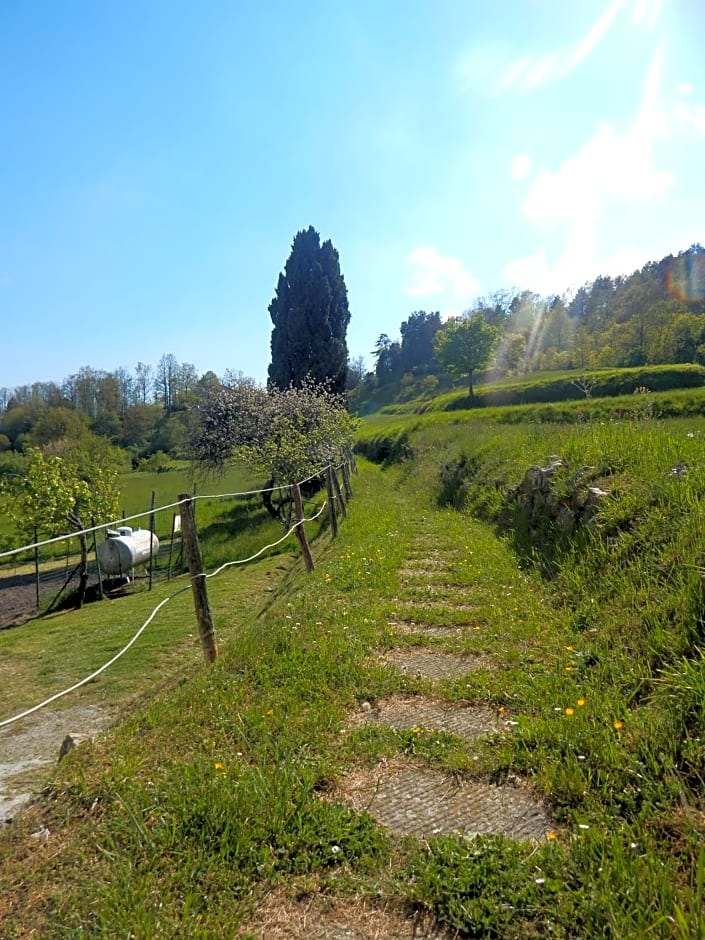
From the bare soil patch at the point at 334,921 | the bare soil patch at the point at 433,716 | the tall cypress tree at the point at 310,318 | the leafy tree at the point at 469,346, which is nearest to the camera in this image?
the bare soil patch at the point at 334,921

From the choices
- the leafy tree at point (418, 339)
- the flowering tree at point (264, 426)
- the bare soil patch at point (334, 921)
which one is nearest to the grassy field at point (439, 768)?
the bare soil patch at point (334, 921)

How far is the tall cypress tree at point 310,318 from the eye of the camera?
93.6 ft

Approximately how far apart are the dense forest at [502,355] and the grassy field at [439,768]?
20701 millimetres

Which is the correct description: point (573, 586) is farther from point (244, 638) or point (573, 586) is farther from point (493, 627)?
point (244, 638)

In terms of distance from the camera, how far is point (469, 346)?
174 feet

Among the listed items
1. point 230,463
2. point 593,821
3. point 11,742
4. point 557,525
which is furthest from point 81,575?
point 593,821

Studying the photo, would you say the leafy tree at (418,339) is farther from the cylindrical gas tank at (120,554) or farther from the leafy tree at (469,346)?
the cylindrical gas tank at (120,554)

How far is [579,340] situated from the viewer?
187ft

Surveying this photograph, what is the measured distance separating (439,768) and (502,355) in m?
70.5

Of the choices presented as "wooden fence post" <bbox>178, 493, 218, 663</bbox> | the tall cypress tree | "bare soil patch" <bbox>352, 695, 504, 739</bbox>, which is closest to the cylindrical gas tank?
the tall cypress tree

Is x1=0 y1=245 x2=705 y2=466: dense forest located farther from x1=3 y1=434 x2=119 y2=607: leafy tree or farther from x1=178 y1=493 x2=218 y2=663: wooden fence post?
x1=178 y1=493 x2=218 y2=663: wooden fence post

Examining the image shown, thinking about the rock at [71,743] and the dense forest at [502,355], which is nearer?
the rock at [71,743]

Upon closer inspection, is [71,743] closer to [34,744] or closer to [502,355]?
[34,744]

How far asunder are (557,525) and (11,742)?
6.13 meters
